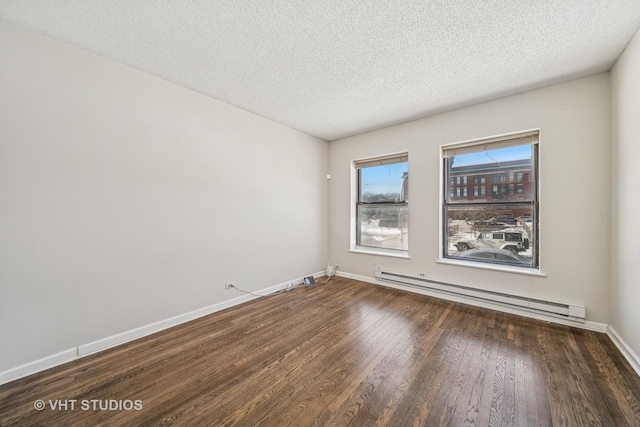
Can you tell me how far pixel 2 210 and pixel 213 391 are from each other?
6.54 ft

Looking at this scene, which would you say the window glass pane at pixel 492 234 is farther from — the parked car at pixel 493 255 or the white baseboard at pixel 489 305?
the white baseboard at pixel 489 305

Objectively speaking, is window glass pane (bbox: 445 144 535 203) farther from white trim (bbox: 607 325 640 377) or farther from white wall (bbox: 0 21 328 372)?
white wall (bbox: 0 21 328 372)

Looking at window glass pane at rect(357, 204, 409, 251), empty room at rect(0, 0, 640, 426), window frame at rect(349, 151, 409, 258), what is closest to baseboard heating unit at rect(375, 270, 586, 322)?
empty room at rect(0, 0, 640, 426)

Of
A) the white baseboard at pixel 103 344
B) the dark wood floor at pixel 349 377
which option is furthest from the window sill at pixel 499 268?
the white baseboard at pixel 103 344

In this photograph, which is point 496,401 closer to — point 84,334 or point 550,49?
point 550,49

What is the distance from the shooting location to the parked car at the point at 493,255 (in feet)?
9.49

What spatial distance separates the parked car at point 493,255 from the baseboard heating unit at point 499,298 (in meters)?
0.42

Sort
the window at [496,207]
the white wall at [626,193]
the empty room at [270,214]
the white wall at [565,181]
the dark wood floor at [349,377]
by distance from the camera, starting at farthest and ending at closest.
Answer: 1. the window at [496,207]
2. the white wall at [565,181]
3. the white wall at [626,193]
4. the empty room at [270,214]
5. the dark wood floor at [349,377]

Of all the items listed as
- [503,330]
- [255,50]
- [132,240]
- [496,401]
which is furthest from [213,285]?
[503,330]

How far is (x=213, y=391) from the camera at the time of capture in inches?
A: 63.7

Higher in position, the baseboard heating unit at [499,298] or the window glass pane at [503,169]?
the window glass pane at [503,169]

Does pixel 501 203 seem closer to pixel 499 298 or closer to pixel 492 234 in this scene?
pixel 492 234

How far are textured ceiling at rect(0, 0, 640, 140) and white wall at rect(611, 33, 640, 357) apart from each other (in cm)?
25

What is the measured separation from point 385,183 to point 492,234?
67.5 inches
